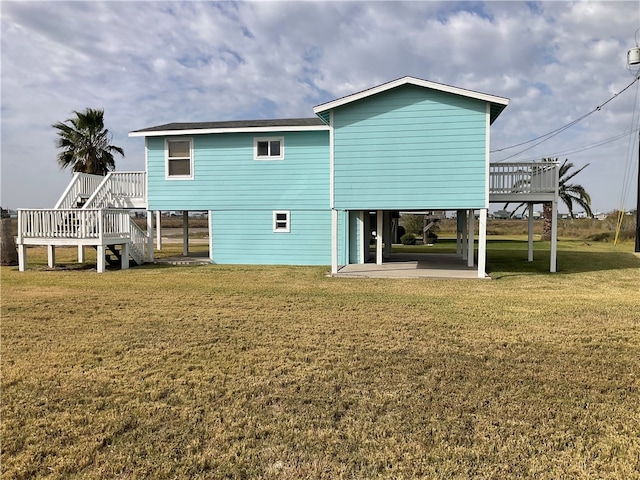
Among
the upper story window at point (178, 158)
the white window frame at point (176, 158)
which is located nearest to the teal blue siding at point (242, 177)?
the white window frame at point (176, 158)

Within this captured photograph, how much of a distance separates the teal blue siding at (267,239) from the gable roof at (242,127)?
9.02 feet

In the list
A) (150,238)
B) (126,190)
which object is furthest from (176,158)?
(150,238)

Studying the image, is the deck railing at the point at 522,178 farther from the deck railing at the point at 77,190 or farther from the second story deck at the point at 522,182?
the deck railing at the point at 77,190

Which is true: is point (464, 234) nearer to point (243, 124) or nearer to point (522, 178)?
point (522, 178)

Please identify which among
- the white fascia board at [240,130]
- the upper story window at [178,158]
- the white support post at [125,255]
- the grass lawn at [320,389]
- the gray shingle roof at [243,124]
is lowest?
the grass lawn at [320,389]

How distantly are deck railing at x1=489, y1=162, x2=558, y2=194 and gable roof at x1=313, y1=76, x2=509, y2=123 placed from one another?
1745mm

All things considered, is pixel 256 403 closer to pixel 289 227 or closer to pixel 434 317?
pixel 434 317

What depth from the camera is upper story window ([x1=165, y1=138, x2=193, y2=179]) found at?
15766 mm

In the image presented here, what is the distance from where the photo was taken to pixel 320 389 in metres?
4.18

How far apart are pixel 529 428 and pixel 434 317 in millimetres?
3672

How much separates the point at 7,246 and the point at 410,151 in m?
13.5

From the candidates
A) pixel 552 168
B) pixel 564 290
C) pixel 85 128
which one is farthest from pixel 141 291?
pixel 85 128

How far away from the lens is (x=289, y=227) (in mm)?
15414

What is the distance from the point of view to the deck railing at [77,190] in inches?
611
